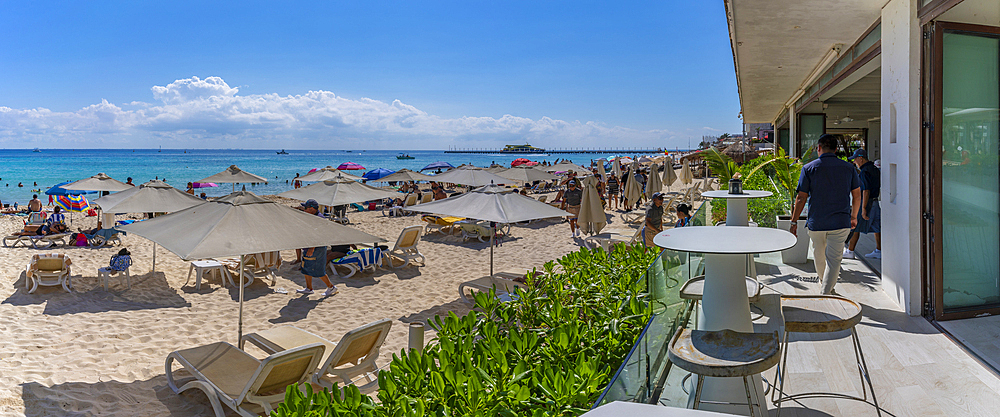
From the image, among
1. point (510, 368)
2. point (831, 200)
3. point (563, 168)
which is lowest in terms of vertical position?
point (510, 368)

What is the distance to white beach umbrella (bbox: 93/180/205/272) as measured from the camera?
9.05 m

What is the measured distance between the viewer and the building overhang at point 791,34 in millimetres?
5996

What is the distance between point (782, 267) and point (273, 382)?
20.7ft

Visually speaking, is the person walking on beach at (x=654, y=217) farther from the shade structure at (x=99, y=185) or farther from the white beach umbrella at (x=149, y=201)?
the shade structure at (x=99, y=185)

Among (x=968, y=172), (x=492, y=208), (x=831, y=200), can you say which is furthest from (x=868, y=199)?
(x=492, y=208)

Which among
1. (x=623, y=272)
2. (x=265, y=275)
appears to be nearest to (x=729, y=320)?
(x=623, y=272)

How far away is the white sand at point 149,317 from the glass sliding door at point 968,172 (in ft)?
17.0

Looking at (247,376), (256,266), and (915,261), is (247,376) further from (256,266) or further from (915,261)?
(915,261)

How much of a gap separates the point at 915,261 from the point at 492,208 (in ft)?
15.9

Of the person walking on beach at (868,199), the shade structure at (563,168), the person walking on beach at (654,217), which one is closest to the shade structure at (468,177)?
the person walking on beach at (654,217)

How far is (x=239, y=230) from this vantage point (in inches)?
192

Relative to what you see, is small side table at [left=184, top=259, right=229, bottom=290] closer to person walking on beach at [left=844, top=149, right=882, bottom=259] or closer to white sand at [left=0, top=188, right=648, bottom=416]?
white sand at [left=0, top=188, right=648, bottom=416]

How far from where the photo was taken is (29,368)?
5.49 meters

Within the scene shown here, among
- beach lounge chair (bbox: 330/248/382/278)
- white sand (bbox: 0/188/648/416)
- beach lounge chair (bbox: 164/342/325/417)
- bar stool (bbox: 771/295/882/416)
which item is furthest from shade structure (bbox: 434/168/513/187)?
bar stool (bbox: 771/295/882/416)
